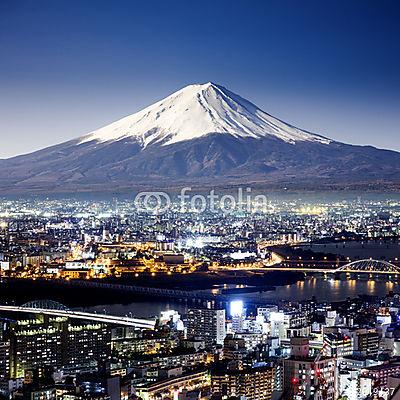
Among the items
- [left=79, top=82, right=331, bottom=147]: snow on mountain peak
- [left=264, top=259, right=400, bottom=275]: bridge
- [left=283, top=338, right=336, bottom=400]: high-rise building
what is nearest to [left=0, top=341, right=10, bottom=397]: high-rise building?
[left=283, top=338, right=336, bottom=400]: high-rise building

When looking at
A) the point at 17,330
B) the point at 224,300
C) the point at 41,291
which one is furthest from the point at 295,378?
the point at 41,291

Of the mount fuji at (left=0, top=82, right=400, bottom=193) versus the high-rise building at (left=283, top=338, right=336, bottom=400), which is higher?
the mount fuji at (left=0, top=82, right=400, bottom=193)

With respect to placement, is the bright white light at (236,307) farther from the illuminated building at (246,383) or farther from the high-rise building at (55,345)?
the illuminated building at (246,383)

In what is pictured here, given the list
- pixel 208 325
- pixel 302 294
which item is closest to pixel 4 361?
pixel 208 325

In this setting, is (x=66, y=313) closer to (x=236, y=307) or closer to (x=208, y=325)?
(x=236, y=307)

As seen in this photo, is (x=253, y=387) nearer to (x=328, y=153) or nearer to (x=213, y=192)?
(x=213, y=192)

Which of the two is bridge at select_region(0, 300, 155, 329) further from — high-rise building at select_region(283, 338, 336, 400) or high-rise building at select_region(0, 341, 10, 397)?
high-rise building at select_region(283, 338, 336, 400)

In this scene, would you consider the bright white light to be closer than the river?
Yes
